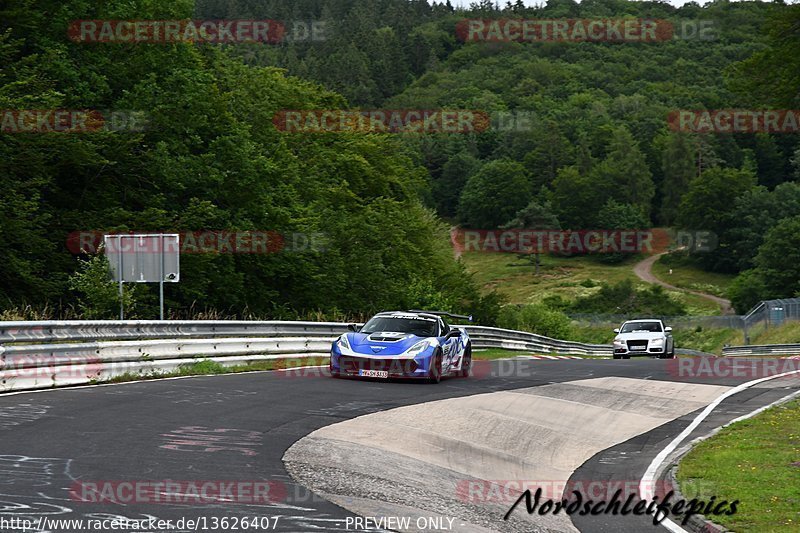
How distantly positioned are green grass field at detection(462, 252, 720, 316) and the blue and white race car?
359 feet

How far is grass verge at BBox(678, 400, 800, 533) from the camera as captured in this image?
8953mm

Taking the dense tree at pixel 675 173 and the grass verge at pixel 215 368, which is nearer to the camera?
the grass verge at pixel 215 368

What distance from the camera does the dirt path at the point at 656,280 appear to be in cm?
12921

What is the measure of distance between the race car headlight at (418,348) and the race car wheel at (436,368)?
237 mm

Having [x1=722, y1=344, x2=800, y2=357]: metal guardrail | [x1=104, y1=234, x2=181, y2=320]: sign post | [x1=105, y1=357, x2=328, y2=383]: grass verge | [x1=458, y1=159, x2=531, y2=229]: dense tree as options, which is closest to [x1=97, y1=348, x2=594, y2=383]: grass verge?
[x1=105, y1=357, x2=328, y2=383]: grass verge

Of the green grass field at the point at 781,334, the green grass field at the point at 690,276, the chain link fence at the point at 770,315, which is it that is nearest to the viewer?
the green grass field at the point at 781,334

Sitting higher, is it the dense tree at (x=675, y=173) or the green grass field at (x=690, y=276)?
the dense tree at (x=675, y=173)

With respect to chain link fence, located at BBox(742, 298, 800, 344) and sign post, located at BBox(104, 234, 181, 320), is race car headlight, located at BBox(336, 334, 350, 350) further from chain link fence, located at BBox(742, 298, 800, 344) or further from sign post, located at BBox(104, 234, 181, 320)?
chain link fence, located at BBox(742, 298, 800, 344)

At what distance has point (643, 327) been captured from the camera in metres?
38.5

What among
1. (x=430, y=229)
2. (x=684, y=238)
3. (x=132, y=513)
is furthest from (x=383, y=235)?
(x=684, y=238)

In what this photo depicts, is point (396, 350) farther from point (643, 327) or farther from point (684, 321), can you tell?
point (684, 321)

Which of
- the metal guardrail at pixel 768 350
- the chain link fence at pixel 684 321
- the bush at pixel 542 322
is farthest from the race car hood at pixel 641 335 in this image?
the bush at pixel 542 322

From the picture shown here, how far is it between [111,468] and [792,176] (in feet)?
659

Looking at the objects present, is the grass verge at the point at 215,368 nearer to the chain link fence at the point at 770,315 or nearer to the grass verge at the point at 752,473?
the grass verge at the point at 752,473
